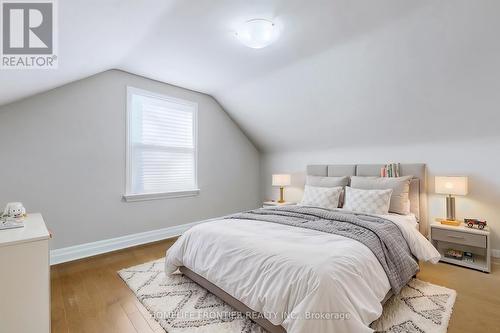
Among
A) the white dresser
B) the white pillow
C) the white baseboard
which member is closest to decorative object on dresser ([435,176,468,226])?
the white pillow

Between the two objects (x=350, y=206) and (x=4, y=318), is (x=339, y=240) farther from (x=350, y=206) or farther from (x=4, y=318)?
(x=4, y=318)

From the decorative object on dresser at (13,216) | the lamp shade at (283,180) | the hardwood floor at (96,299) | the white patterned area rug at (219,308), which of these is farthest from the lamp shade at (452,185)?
the decorative object on dresser at (13,216)

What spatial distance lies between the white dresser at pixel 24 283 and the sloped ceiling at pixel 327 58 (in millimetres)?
1251

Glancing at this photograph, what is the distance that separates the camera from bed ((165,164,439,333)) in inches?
51.0

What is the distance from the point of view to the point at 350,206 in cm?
300

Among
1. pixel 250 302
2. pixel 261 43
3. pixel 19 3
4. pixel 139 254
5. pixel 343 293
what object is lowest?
pixel 139 254

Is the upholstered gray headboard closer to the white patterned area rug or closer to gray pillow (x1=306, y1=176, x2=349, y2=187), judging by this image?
gray pillow (x1=306, y1=176, x2=349, y2=187)

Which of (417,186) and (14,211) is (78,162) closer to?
(14,211)

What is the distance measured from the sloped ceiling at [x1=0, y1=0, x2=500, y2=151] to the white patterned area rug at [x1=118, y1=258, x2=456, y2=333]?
1.95 metres

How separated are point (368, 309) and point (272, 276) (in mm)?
572

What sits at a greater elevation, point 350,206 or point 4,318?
point 350,206

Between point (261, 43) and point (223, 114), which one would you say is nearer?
point (261, 43)

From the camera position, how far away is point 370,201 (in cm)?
286

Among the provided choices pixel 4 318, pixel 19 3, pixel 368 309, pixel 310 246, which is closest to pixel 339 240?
pixel 310 246
